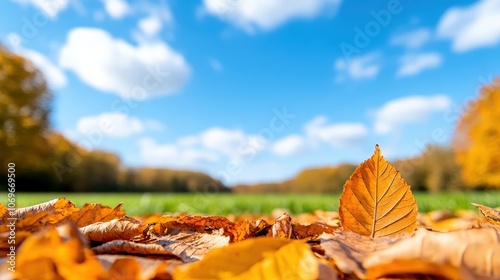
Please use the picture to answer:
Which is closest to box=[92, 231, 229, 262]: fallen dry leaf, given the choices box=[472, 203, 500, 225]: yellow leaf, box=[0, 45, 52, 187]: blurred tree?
box=[472, 203, 500, 225]: yellow leaf

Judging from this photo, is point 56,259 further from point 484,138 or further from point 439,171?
point 439,171

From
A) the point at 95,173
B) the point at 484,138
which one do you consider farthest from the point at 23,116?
the point at 484,138

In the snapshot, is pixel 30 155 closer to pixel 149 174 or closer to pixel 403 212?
pixel 149 174

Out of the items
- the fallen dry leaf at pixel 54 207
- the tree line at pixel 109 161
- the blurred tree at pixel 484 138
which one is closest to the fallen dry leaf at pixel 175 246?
the fallen dry leaf at pixel 54 207

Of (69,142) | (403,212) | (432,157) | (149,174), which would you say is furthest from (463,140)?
(69,142)

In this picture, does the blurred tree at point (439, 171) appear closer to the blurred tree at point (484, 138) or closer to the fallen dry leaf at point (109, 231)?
the blurred tree at point (484, 138)

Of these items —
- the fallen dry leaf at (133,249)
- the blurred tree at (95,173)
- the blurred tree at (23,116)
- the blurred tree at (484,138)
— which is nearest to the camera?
the fallen dry leaf at (133,249)
